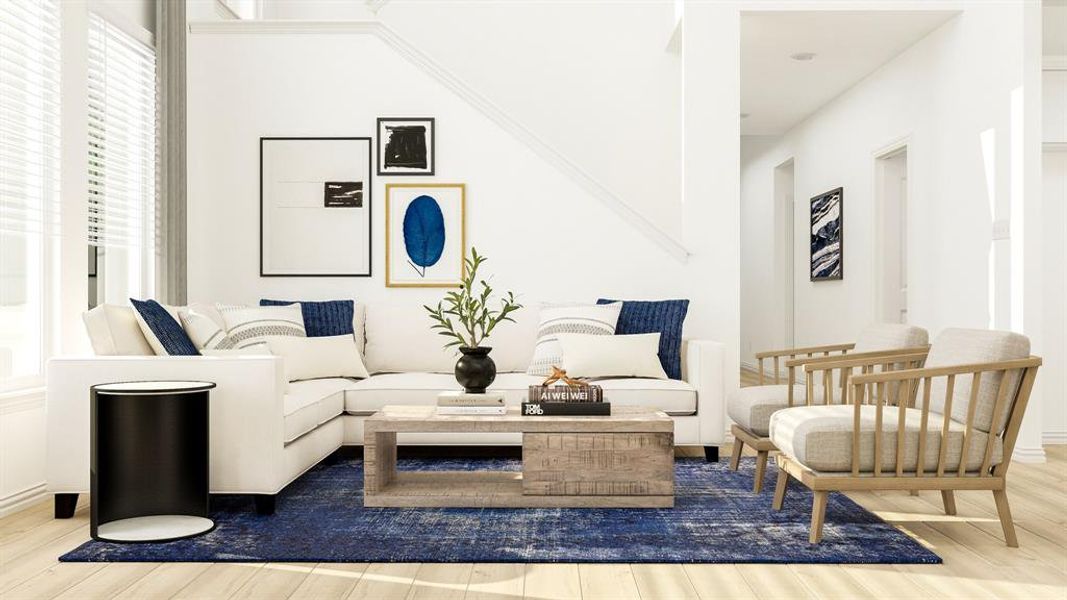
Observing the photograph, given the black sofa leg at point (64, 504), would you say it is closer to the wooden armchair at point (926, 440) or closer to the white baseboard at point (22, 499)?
the white baseboard at point (22, 499)

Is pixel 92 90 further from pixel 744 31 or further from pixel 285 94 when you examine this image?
pixel 744 31

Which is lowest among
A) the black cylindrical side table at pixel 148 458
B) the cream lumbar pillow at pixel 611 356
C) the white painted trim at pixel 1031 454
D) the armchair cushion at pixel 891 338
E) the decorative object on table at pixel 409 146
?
the white painted trim at pixel 1031 454

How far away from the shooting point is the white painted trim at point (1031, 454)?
4.82 m

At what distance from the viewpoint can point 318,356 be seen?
4.75 meters

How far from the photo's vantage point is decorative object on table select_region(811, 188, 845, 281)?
773 centimetres

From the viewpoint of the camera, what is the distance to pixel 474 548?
117 inches

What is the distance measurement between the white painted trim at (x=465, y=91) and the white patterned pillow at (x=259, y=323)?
1.78 meters

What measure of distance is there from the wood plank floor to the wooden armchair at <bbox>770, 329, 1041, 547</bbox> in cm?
25

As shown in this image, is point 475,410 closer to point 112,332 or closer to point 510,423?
point 510,423

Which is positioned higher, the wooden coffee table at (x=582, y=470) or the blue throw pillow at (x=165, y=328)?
the blue throw pillow at (x=165, y=328)

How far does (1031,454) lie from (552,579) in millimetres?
3454

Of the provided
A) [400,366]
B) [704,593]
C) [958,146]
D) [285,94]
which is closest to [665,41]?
[958,146]

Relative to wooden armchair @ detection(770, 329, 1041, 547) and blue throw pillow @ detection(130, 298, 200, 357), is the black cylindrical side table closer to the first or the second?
blue throw pillow @ detection(130, 298, 200, 357)

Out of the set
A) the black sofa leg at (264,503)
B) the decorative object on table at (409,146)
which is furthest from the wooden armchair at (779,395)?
the decorative object on table at (409,146)
